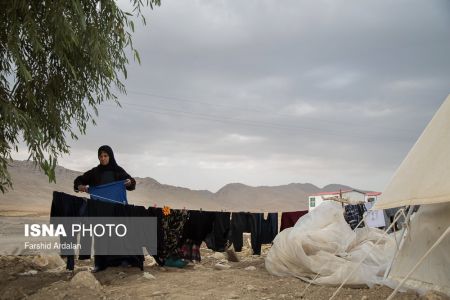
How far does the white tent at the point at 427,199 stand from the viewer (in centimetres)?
449

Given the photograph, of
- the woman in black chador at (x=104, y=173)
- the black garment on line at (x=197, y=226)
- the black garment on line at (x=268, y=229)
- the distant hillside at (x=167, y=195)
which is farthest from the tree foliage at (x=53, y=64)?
the distant hillside at (x=167, y=195)

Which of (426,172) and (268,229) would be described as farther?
(268,229)

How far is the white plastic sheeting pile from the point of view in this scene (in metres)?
6.41

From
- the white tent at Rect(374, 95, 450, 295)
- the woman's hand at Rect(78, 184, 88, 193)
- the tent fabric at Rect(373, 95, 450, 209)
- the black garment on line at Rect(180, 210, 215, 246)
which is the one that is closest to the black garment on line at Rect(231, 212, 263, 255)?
the black garment on line at Rect(180, 210, 215, 246)

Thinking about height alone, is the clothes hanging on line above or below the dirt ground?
above

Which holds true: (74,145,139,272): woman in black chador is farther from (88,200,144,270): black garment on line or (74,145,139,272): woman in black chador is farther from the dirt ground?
the dirt ground

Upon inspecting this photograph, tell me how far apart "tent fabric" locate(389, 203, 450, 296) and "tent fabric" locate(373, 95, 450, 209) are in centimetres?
61

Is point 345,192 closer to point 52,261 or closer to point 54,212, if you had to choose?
point 52,261

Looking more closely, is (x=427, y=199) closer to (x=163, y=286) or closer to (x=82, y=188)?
(x=163, y=286)

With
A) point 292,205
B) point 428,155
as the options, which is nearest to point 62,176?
point 292,205

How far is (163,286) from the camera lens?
602 centimetres

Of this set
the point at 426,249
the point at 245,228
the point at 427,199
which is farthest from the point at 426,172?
the point at 245,228

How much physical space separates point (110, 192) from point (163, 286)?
198 centimetres

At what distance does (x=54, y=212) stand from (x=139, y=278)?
61.6 inches
